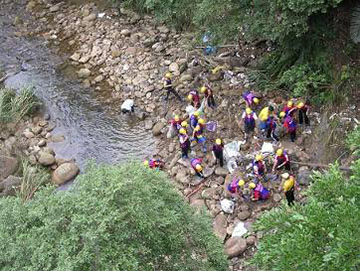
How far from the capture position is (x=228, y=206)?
36.3ft

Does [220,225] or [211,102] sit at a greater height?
[211,102]

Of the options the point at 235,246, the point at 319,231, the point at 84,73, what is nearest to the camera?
the point at 319,231

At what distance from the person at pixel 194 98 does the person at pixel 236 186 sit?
3193 millimetres

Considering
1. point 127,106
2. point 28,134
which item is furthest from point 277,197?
point 28,134

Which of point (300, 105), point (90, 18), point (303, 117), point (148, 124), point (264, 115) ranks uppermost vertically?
point (90, 18)

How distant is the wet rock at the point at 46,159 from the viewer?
536 inches

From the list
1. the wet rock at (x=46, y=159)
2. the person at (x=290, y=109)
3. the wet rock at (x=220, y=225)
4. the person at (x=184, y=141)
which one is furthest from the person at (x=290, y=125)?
the wet rock at (x=46, y=159)

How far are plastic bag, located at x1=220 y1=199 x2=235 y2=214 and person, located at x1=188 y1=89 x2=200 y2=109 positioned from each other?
348 cm

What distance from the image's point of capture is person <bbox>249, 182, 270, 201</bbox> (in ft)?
35.3

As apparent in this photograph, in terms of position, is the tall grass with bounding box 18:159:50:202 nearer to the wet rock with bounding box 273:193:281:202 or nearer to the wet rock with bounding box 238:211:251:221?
the wet rock with bounding box 238:211:251:221

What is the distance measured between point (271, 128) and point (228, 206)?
7.41 feet

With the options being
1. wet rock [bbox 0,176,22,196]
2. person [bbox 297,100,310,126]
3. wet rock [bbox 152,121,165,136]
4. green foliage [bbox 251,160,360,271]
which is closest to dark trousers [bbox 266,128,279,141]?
person [bbox 297,100,310,126]

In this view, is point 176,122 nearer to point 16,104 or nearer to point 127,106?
point 127,106

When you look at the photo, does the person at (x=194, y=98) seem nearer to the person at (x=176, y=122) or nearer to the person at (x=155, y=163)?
the person at (x=176, y=122)
